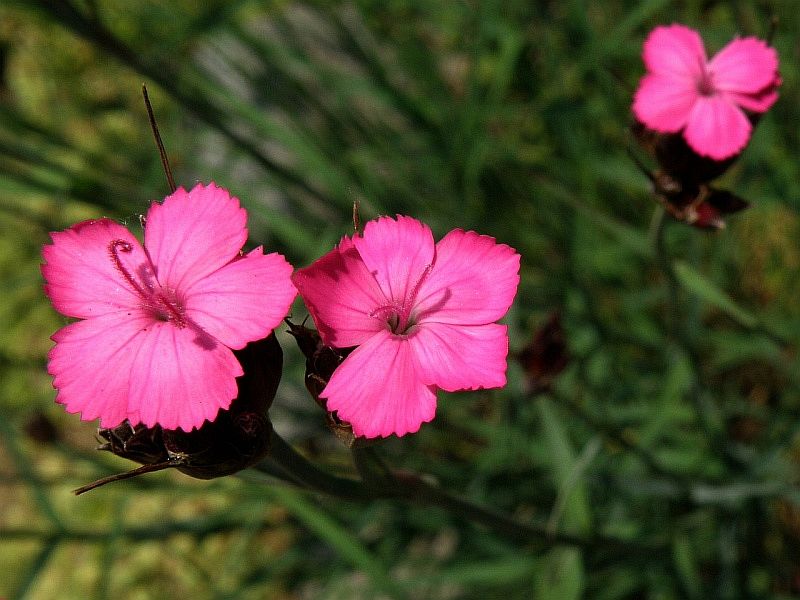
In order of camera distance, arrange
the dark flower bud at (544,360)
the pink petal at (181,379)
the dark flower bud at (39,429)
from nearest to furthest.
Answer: the pink petal at (181,379) → the dark flower bud at (544,360) → the dark flower bud at (39,429)

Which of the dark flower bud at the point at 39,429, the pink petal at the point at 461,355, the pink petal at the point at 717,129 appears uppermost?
the pink petal at the point at 717,129

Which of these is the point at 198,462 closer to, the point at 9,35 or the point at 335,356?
the point at 335,356

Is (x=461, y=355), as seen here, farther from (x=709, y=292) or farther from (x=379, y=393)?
(x=709, y=292)

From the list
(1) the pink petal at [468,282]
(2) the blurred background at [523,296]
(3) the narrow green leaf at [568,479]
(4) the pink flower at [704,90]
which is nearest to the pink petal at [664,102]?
(4) the pink flower at [704,90]

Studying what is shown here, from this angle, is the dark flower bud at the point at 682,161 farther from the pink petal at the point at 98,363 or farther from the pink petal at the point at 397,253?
the pink petal at the point at 98,363

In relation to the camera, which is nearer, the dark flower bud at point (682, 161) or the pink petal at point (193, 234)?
the pink petal at point (193, 234)

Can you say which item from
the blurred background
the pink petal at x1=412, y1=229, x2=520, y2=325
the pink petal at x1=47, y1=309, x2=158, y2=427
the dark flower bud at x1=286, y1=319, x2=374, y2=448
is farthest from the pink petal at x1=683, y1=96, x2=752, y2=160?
the pink petal at x1=47, y1=309, x2=158, y2=427
